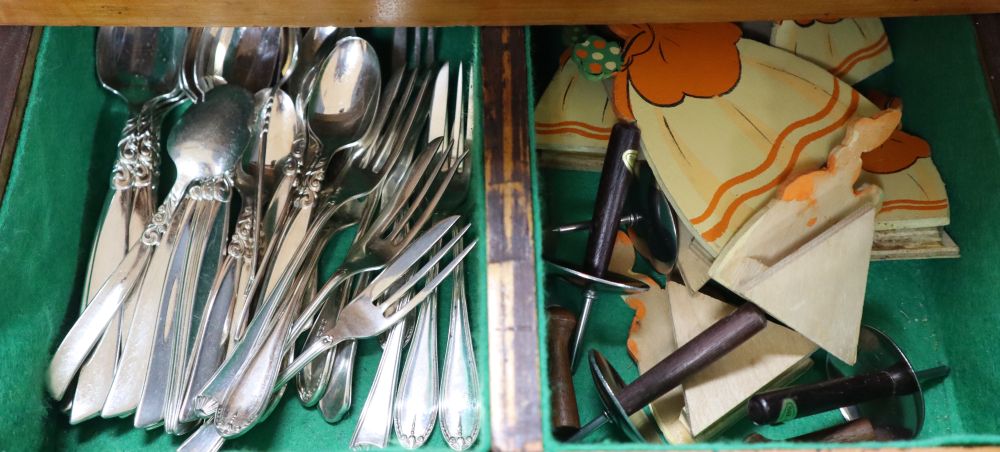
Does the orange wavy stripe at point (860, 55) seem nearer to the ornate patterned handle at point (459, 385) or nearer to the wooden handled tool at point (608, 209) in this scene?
the wooden handled tool at point (608, 209)

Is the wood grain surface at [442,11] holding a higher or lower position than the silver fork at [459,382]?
higher

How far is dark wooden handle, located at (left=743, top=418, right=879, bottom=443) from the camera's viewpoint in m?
0.68

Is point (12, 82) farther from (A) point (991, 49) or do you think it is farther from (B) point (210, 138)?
(A) point (991, 49)

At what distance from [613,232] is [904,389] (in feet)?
0.89

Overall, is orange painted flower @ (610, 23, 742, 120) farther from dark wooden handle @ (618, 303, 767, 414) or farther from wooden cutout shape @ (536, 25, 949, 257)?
dark wooden handle @ (618, 303, 767, 414)

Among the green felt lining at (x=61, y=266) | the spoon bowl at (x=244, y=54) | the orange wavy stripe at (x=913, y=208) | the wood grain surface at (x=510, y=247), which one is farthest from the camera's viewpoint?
→ the spoon bowl at (x=244, y=54)

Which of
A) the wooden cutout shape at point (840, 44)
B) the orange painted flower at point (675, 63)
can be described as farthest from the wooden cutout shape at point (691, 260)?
the wooden cutout shape at point (840, 44)

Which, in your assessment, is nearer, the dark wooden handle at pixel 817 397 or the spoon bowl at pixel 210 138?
the dark wooden handle at pixel 817 397

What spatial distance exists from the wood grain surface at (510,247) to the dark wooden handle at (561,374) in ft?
0.45

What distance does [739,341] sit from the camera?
2.26 feet

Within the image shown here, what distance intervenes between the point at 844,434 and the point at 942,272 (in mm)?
208

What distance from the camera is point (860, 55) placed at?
2.81 ft

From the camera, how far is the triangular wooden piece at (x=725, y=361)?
0.70m

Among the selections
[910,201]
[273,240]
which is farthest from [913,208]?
[273,240]
